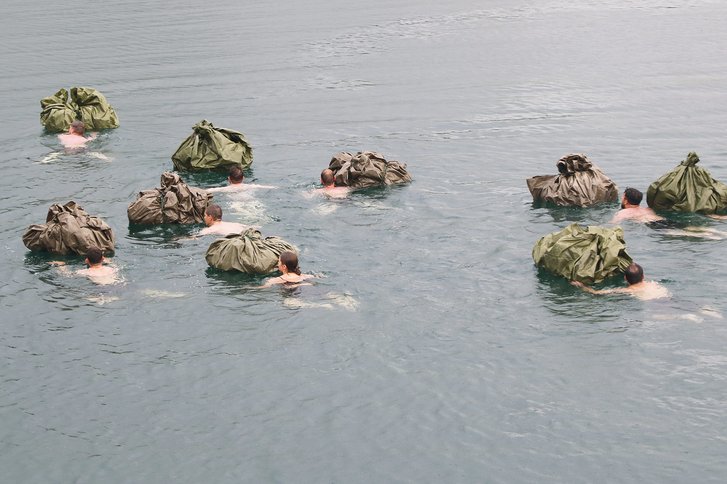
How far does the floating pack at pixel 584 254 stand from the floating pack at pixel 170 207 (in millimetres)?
10255

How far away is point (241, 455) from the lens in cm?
1814

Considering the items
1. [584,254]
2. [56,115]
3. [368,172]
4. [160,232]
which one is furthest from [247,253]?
[56,115]

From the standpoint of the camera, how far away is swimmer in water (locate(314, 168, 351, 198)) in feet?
102

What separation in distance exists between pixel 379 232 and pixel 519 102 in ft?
56.1

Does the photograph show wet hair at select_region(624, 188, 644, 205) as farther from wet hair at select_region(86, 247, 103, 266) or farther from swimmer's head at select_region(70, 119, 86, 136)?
swimmer's head at select_region(70, 119, 86, 136)

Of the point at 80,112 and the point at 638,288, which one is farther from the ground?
the point at 80,112

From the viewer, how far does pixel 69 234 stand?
2680cm

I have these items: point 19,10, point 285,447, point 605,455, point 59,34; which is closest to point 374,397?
point 285,447

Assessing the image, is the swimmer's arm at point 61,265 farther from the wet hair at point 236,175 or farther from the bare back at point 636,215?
the bare back at point 636,215

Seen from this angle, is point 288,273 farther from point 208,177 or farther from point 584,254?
point 208,177

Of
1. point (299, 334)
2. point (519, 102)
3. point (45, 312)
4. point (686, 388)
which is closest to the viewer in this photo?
point (686, 388)

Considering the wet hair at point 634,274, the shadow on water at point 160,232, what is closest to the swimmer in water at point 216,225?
the shadow on water at point 160,232

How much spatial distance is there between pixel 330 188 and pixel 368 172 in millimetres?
1299

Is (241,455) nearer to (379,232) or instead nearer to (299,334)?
(299,334)
